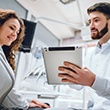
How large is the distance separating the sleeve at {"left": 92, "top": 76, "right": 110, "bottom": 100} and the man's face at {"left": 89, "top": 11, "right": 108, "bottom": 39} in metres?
0.48

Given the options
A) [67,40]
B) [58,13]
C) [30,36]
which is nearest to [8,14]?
[30,36]

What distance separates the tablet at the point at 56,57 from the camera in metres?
0.85

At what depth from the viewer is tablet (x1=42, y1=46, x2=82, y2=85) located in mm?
849

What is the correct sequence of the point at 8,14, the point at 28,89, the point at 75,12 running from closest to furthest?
the point at 8,14 < the point at 28,89 < the point at 75,12

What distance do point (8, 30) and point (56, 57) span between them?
0.61m

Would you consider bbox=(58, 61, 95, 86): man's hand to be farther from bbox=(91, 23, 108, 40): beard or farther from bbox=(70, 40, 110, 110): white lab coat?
bbox=(91, 23, 108, 40): beard

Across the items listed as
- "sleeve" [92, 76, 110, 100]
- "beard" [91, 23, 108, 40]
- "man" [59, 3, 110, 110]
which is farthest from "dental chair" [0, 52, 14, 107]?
"beard" [91, 23, 108, 40]

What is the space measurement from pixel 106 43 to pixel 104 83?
40 centimetres

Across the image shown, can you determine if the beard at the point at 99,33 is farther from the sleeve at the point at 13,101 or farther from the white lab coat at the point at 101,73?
the sleeve at the point at 13,101

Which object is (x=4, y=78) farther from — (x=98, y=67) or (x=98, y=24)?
(x=98, y=24)

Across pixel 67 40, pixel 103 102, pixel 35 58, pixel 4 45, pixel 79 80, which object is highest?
pixel 79 80

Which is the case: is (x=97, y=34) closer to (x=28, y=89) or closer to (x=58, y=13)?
(x=28, y=89)

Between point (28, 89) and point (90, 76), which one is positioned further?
point (28, 89)

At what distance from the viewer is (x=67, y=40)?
137 inches
